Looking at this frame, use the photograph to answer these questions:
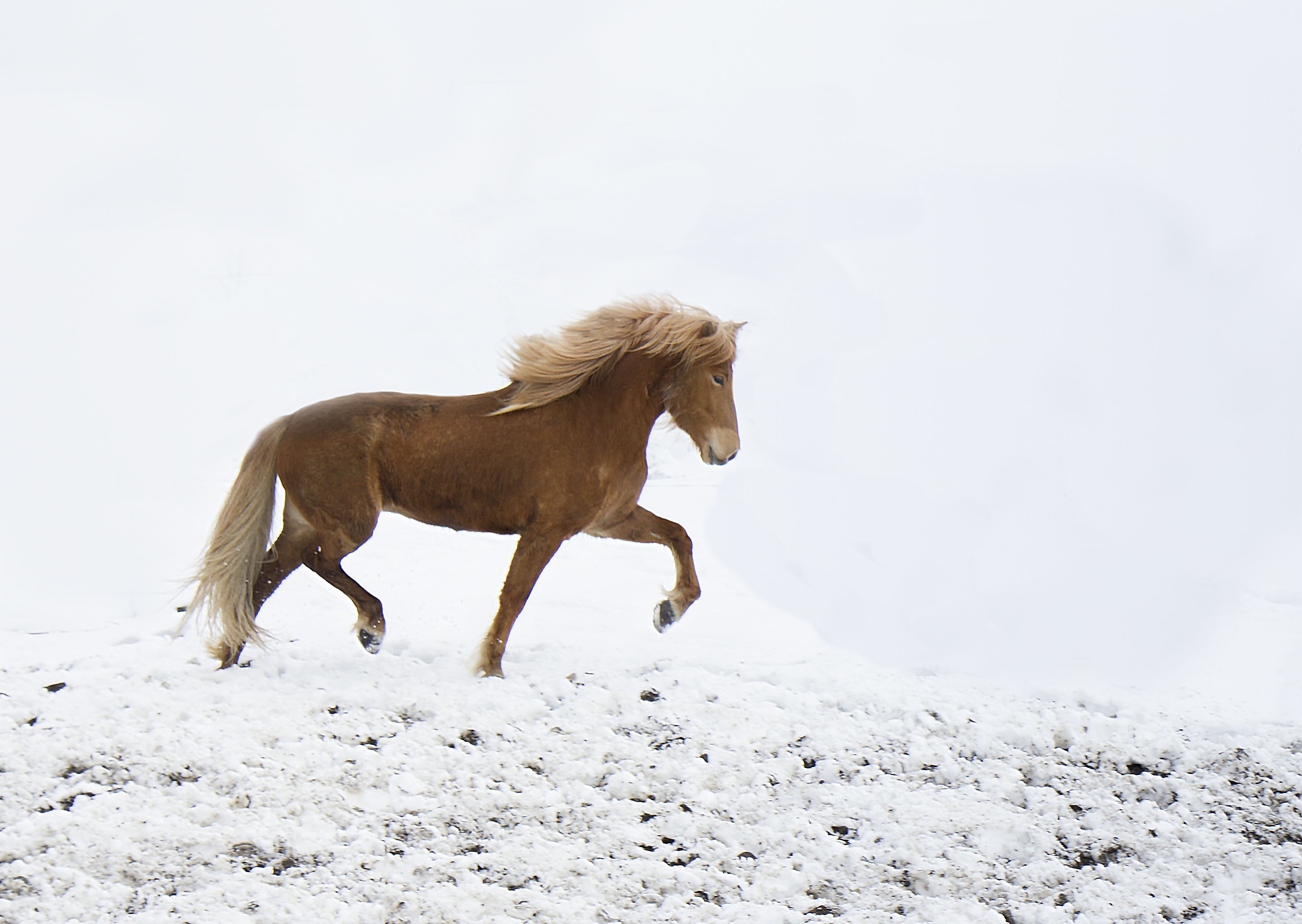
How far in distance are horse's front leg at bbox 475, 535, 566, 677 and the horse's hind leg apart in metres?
0.52

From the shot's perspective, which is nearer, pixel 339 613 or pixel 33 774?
pixel 33 774

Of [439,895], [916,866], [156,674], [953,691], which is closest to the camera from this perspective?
[439,895]

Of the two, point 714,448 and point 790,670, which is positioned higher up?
point 714,448

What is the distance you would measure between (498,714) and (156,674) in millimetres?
1448

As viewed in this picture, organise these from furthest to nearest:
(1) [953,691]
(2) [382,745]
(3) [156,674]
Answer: (1) [953,691] < (3) [156,674] < (2) [382,745]

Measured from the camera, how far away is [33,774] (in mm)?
3092

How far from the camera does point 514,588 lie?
13.1ft

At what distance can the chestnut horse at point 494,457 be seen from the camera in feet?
12.8

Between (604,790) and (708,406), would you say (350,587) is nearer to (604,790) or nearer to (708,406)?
(604,790)

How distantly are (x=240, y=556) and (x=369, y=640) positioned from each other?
641 millimetres

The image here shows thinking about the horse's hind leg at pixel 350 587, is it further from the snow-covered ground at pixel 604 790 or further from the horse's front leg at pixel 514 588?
the horse's front leg at pixel 514 588

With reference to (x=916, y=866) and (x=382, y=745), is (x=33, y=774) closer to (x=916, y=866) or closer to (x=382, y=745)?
(x=382, y=745)

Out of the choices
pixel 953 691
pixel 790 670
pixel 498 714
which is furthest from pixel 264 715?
pixel 953 691

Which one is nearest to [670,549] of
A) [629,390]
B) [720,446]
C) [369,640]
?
[720,446]
